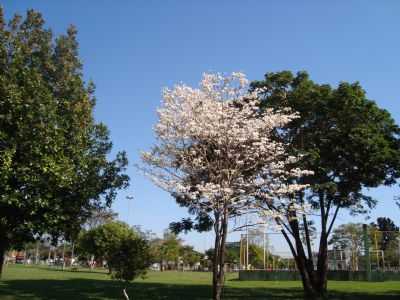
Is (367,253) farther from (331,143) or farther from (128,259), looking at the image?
(128,259)

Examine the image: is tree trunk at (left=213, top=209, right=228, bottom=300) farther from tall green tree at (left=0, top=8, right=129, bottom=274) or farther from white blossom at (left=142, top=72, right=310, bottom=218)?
tall green tree at (left=0, top=8, right=129, bottom=274)

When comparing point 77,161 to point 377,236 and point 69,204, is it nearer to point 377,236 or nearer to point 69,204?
point 69,204

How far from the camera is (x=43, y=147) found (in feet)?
58.8

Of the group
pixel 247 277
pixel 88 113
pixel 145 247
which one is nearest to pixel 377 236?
pixel 247 277

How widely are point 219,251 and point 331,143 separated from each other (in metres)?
10.8

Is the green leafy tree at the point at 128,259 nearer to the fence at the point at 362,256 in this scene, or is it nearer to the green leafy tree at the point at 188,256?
the fence at the point at 362,256

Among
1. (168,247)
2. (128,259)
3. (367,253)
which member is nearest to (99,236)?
(168,247)

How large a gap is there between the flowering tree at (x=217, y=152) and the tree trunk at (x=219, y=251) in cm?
4

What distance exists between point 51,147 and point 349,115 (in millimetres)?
17274

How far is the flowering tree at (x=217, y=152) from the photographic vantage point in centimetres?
2008

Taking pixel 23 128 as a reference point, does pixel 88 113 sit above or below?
above

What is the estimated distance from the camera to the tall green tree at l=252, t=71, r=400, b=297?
25719 mm

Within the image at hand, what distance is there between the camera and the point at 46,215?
18.7 meters

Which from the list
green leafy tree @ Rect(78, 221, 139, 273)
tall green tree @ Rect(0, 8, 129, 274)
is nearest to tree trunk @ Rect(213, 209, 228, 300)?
tall green tree @ Rect(0, 8, 129, 274)
